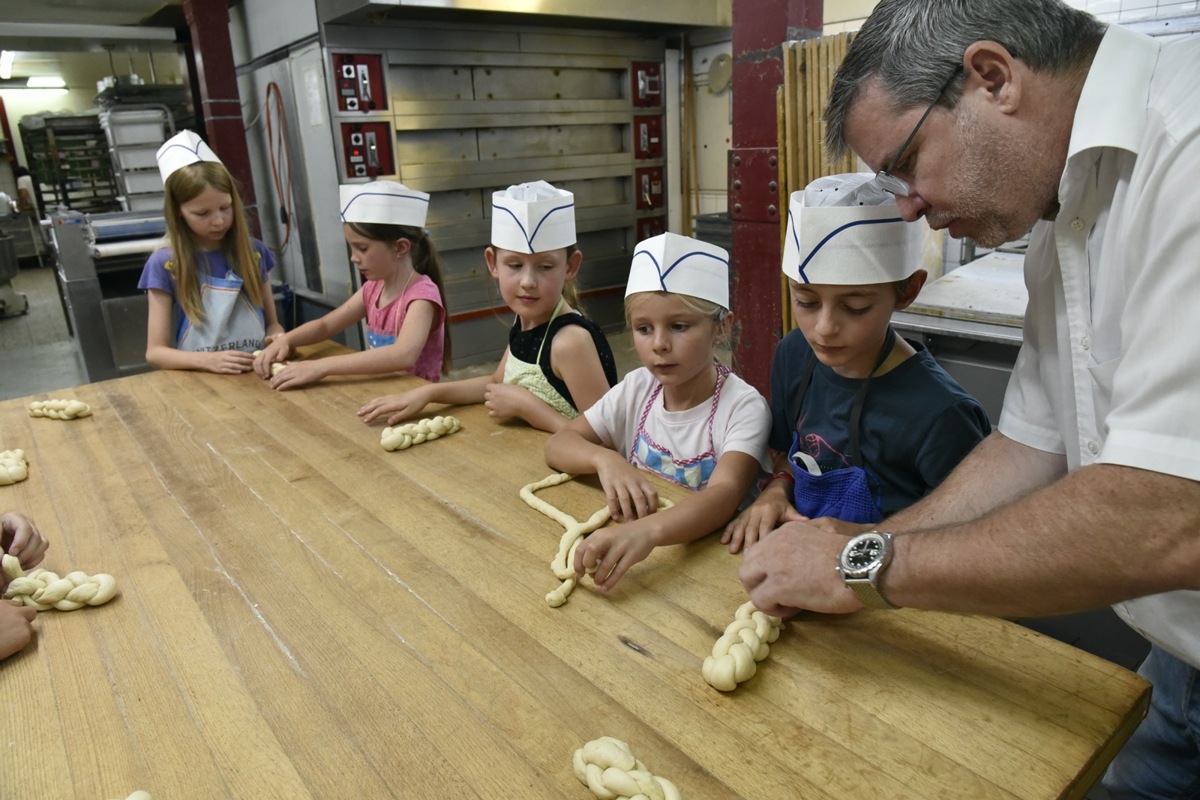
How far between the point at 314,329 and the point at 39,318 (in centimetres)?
793

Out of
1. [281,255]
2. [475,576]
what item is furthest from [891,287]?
[281,255]

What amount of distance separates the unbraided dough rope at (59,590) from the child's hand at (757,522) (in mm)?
981

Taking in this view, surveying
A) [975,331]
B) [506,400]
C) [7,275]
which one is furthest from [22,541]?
[7,275]

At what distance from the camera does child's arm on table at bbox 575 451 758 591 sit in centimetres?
109

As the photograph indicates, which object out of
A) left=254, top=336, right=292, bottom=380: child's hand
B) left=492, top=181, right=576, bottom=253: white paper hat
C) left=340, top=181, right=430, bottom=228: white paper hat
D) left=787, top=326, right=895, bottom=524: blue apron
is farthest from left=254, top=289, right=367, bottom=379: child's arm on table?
left=787, top=326, right=895, bottom=524: blue apron

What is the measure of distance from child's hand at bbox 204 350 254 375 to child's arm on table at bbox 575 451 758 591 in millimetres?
1765

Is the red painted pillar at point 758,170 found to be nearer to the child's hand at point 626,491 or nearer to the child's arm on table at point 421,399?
the child's arm on table at point 421,399

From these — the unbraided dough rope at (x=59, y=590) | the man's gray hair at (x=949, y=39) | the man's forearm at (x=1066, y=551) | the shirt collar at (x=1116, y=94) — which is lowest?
the unbraided dough rope at (x=59, y=590)

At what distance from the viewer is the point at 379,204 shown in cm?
238

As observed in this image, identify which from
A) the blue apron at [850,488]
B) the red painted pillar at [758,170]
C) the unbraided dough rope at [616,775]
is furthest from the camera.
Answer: the red painted pillar at [758,170]

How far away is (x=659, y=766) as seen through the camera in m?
0.77

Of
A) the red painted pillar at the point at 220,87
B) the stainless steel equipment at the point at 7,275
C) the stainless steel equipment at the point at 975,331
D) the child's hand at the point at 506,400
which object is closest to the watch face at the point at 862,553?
the child's hand at the point at 506,400

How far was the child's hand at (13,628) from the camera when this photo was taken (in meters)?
1.01

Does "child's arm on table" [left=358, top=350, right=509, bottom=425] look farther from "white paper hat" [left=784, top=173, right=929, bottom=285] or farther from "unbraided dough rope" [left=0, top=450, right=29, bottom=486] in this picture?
"white paper hat" [left=784, top=173, right=929, bottom=285]
